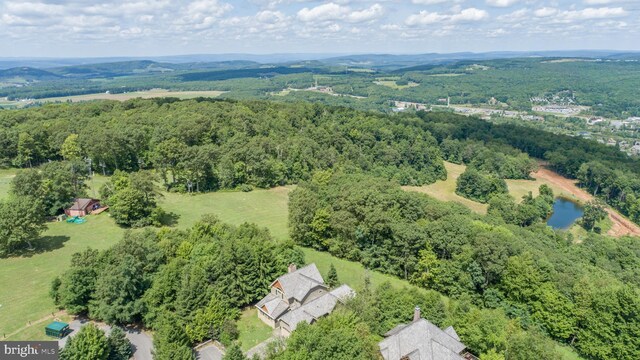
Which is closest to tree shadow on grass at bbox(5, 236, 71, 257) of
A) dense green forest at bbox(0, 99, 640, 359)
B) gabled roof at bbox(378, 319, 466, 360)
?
dense green forest at bbox(0, 99, 640, 359)

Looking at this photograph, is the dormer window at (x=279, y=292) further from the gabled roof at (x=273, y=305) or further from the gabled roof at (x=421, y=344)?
the gabled roof at (x=421, y=344)

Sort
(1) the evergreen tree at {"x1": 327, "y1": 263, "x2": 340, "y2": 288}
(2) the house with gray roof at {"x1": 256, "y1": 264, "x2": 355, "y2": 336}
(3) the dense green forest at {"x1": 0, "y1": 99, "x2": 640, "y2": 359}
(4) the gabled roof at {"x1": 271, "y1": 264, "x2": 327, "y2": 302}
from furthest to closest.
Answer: (1) the evergreen tree at {"x1": 327, "y1": 263, "x2": 340, "y2": 288}, (4) the gabled roof at {"x1": 271, "y1": 264, "x2": 327, "y2": 302}, (2) the house with gray roof at {"x1": 256, "y1": 264, "x2": 355, "y2": 336}, (3) the dense green forest at {"x1": 0, "y1": 99, "x2": 640, "y2": 359}

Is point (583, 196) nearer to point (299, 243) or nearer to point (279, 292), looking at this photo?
point (299, 243)

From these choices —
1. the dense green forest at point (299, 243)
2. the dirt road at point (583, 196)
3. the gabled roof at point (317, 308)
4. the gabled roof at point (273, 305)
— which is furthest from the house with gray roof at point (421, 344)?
the dirt road at point (583, 196)

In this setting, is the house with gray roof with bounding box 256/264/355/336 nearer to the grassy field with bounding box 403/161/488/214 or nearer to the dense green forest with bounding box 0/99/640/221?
the dense green forest with bounding box 0/99/640/221

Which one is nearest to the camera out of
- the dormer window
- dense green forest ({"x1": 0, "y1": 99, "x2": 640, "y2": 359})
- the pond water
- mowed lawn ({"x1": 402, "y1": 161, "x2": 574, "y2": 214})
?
dense green forest ({"x1": 0, "y1": 99, "x2": 640, "y2": 359})
